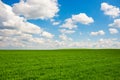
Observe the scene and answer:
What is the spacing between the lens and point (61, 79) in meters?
15.1

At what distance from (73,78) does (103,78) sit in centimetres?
270

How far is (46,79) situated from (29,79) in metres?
1.44

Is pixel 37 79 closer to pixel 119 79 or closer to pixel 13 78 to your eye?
pixel 13 78

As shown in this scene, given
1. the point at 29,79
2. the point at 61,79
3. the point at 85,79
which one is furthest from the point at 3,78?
the point at 85,79

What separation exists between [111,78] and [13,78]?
28.0 ft

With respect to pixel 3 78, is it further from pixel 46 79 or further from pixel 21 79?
pixel 46 79

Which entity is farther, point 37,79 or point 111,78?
point 111,78

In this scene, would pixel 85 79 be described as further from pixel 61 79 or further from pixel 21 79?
pixel 21 79

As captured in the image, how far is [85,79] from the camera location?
50.2ft

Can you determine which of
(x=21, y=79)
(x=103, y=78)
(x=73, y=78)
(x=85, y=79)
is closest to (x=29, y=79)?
(x=21, y=79)

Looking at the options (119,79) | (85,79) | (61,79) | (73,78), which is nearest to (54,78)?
(61,79)

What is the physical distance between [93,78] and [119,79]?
2254mm

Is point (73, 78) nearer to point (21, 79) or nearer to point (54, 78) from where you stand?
point (54, 78)

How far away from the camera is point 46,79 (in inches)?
596
